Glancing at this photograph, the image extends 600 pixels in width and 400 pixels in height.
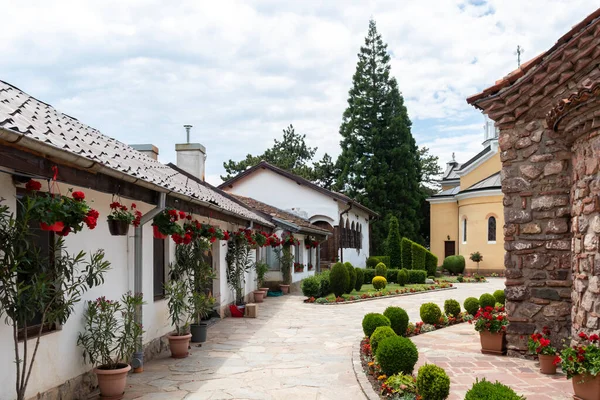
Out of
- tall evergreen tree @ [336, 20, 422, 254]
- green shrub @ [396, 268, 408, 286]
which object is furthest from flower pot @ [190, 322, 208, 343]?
tall evergreen tree @ [336, 20, 422, 254]

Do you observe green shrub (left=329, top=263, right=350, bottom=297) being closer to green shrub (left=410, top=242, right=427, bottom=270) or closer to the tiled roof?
the tiled roof

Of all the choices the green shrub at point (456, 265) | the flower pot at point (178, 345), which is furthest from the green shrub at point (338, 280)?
the green shrub at point (456, 265)

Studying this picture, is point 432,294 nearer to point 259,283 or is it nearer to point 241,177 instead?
point 259,283

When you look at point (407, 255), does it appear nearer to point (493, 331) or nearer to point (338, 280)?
point (338, 280)

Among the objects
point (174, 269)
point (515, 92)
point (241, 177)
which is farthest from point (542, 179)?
point (241, 177)

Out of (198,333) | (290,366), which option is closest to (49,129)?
(290,366)

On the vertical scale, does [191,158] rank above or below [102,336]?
above

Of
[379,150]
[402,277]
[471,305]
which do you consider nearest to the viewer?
[471,305]

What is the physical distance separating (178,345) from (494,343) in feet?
16.4

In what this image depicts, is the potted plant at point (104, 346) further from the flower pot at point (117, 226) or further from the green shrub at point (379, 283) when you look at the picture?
the green shrub at point (379, 283)

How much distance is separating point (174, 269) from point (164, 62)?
413 cm

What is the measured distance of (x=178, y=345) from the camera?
27.3ft

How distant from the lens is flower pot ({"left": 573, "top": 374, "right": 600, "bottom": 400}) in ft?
17.5

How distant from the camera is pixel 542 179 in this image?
25.9ft
